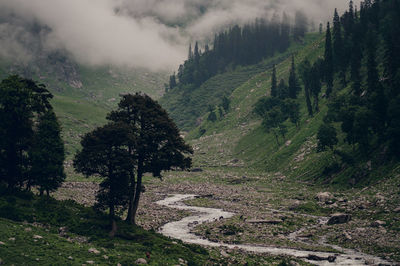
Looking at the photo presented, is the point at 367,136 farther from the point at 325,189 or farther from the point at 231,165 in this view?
the point at 231,165

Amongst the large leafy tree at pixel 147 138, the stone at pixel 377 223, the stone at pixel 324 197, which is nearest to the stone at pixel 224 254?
the large leafy tree at pixel 147 138

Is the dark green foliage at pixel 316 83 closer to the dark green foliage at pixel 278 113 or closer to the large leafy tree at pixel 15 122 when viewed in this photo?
the dark green foliage at pixel 278 113

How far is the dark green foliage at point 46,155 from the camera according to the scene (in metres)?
46.2

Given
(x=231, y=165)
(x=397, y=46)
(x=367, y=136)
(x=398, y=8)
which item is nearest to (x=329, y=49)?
(x=398, y=8)

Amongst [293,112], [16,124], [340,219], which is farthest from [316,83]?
[16,124]

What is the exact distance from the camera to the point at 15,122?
41938mm

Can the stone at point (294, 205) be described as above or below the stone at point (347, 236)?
below

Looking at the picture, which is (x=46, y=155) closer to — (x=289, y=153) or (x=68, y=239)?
(x=68, y=239)

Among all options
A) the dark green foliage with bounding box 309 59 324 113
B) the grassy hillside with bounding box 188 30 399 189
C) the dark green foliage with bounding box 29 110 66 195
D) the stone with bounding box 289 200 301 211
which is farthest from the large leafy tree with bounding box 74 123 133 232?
the dark green foliage with bounding box 309 59 324 113

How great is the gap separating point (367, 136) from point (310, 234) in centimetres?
4100

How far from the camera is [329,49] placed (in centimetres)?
13562

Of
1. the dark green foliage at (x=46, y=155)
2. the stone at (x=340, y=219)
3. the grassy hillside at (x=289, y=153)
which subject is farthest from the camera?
the grassy hillside at (x=289, y=153)

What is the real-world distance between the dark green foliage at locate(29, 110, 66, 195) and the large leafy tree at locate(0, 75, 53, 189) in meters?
1.93

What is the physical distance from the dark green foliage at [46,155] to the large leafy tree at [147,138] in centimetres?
1177
